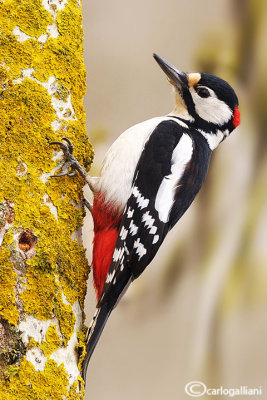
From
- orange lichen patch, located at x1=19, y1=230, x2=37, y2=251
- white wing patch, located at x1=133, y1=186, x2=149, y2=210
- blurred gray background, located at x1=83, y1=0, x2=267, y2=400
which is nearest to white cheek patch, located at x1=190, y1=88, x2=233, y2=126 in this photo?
white wing patch, located at x1=133, y1=186, x2=149, y2=210

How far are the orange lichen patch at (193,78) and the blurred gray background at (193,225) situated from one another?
92cm

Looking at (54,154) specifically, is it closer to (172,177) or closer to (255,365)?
(172,177)

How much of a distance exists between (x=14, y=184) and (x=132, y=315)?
7.43 ft

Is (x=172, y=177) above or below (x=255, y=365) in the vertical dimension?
above

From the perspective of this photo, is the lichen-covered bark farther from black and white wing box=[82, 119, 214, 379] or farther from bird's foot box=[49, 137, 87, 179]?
black and white wing box=[82, 119, 214, 379]

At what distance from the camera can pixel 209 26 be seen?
155 inches

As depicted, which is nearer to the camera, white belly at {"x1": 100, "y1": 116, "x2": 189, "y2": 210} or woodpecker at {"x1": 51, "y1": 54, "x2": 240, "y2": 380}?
woodpecker at {"x1": 51, "y1": 54, "x2": 240, "y2": 380}

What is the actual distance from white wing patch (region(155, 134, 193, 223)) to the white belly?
11cm

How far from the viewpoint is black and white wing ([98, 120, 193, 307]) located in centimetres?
223

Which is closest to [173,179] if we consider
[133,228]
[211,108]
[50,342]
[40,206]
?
[133,228]

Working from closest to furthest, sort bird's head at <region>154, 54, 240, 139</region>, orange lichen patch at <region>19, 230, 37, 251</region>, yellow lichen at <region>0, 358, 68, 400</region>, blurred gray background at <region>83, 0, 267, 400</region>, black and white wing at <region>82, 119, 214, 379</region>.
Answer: yellow lichen at <region>0, 358, 68, 400</region>
orange lichen patch at <region>19, 230, 37, 251</region>
black and white wing at <region>82, 119, 214, 379</region>
bird's head at <region>154, 54, 240, 139</region>
blurred gray background at <region>83, 0, 267, 400</region>

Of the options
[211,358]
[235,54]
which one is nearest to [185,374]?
[211,358]

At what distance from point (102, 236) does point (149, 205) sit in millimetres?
194

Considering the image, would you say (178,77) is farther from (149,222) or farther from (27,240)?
(27,240)
